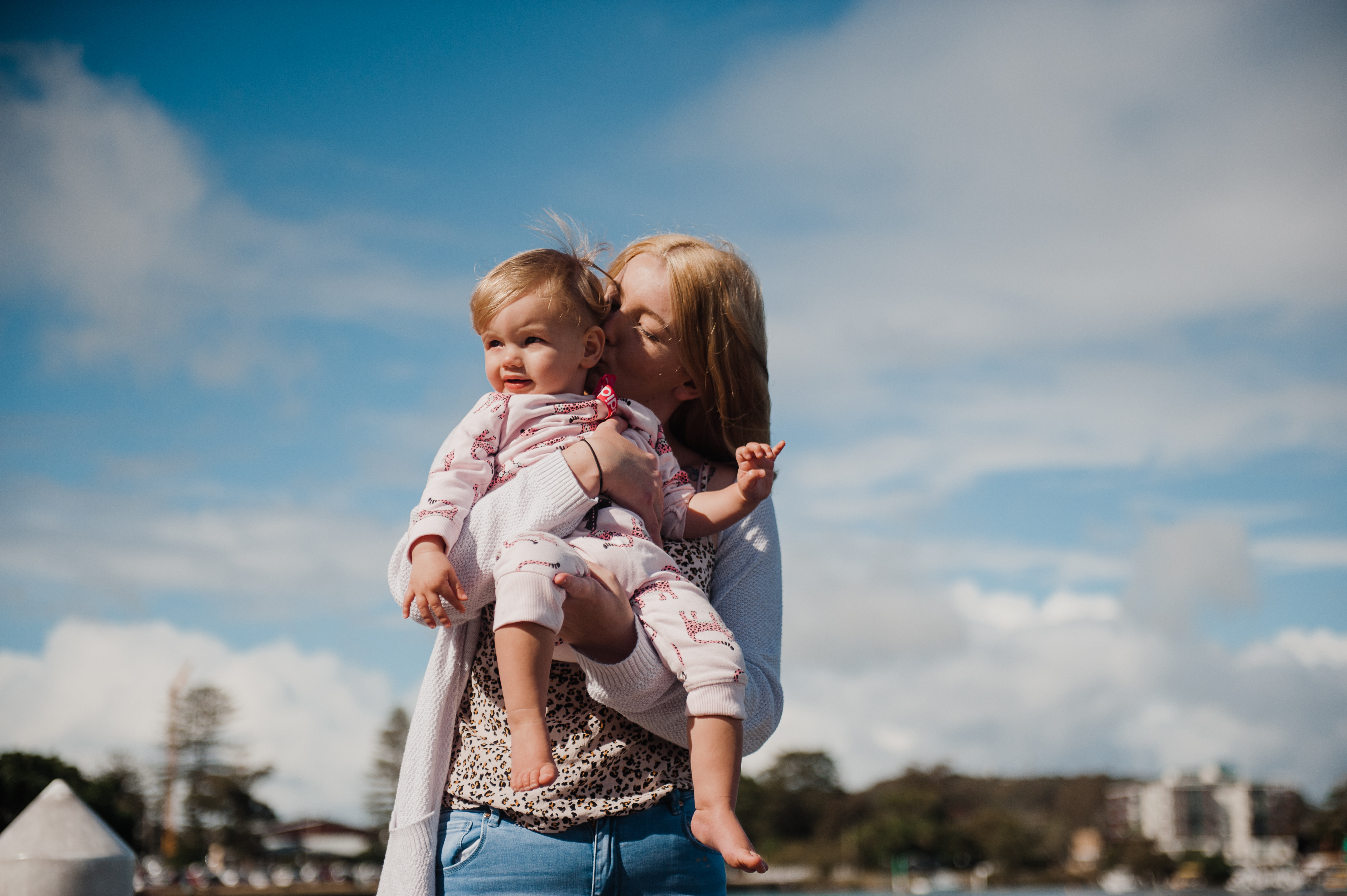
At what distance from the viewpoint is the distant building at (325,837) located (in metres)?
82.8

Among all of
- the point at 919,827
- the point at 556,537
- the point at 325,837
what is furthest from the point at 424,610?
the point at 325,837

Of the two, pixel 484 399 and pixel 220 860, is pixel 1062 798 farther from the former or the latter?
pixel 484 399

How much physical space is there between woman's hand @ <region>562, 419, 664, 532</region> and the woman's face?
0.25 m

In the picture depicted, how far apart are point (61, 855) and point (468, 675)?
2.49 meters

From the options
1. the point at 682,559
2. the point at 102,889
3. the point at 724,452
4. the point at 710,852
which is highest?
the point at 724,452

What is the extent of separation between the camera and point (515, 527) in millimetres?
2395

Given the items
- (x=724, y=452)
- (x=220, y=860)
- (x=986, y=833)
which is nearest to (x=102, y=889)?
(x=724, y=452)

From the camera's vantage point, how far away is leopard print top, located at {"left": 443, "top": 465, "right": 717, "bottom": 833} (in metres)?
2.23

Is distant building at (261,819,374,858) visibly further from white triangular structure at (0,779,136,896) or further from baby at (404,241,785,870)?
baby at (404,241,785,870)

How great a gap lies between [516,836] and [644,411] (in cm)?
112

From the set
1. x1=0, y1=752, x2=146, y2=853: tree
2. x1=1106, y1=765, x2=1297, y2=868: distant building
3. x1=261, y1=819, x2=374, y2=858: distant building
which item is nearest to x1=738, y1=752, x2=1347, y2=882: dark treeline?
x1=1106, y1=765, x2=1297, y2=868: distant building

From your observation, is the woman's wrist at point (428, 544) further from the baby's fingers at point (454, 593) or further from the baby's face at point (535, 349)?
the baby's face at point (535, 349)

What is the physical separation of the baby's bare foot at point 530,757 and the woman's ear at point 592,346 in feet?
3.47

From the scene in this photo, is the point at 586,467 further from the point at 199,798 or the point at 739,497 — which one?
the point at 199,798
